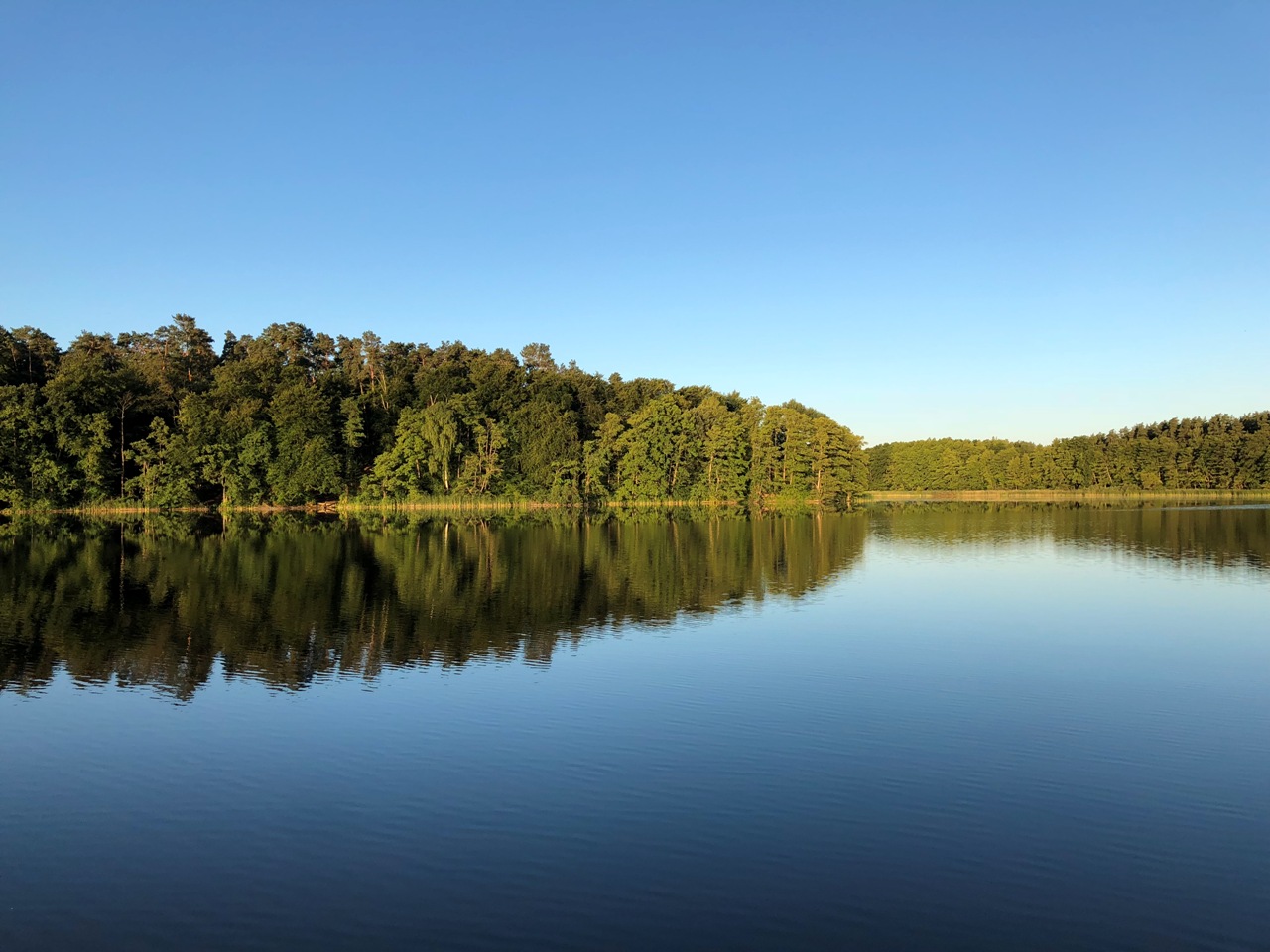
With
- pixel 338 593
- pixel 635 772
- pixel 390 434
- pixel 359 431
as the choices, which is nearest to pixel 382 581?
pixel 338 593

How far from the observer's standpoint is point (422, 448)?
74.9 metres

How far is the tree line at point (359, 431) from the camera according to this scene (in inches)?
2549

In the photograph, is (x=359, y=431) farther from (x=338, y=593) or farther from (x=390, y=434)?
(x=338, y=593)

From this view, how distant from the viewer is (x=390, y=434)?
259 feet

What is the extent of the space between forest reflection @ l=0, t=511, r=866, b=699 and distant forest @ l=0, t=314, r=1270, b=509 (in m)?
19.3

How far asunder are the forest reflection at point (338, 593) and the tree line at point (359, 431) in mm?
19158

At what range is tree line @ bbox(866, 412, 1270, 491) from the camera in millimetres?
105562

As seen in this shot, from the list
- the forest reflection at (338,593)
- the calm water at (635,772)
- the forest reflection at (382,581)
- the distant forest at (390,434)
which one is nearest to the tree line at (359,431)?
the distant forest at (390,434)

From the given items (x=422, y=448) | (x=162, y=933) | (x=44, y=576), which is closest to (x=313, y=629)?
(x=162, y=933)

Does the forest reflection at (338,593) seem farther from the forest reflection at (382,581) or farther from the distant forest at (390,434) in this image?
the distant forest at (390,434)

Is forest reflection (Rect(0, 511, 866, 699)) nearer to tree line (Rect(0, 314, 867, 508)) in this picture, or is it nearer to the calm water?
the calm water

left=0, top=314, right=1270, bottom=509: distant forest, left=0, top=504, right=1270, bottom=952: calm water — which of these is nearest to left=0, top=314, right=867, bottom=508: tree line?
left=0, top=314, right=1270, bottom=509: distant forest

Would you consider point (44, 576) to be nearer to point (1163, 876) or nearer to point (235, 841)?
point (235, 841)

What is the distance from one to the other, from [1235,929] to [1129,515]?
63.3m
